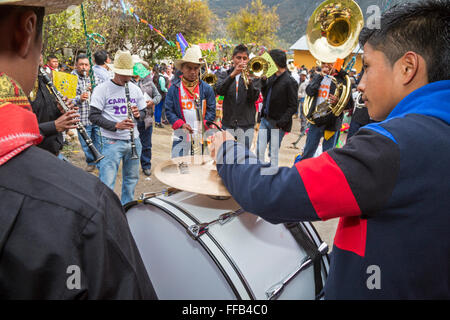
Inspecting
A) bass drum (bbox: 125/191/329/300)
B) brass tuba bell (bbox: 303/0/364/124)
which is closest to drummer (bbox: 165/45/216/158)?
brass tuba bell (bbox: 303/0/364/124)

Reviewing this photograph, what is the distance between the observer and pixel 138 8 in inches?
755

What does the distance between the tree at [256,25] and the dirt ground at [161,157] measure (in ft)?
142

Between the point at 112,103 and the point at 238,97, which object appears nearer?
the point at 112,103

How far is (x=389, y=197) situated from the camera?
0.89 metres

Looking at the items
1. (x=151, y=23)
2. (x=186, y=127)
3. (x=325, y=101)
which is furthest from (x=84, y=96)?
(x=151, y=23)

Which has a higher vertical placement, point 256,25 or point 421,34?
point 256,25

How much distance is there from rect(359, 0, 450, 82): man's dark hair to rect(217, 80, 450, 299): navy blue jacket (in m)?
0.09

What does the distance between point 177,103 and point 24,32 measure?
3690 mm

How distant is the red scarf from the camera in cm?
55

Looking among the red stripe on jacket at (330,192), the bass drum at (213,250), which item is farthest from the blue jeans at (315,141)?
the red stripe on jacket at (330,192)

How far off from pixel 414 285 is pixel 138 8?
21.8m

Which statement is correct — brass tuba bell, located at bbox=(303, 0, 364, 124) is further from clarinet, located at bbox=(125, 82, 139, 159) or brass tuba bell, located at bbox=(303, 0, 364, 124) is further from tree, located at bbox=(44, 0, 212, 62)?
tree, located at bbox=(44, 0, 212, 62)

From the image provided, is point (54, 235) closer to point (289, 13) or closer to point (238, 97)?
point (238, 97)
